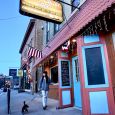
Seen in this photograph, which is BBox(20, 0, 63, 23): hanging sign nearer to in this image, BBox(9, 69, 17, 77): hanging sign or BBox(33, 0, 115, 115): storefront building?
BBox(33, 0, 115, 115): storefront building

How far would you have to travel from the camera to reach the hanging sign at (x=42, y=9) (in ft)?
21.6

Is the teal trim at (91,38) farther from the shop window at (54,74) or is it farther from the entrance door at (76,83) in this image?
the shop window at (54,74)

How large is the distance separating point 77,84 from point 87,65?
2.21 metres

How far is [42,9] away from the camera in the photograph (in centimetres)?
706

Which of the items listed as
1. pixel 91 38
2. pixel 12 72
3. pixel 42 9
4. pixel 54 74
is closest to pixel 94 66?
pixel 91 38

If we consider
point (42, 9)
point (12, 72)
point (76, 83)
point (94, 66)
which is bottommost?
point (76, 83)

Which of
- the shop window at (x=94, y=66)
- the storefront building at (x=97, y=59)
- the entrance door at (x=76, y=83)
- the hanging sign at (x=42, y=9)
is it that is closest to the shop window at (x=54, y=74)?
the entrance door at (x=76, y=83)

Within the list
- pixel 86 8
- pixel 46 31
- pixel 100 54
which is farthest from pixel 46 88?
pixel 46 31

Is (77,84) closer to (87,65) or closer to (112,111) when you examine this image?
(87,65)

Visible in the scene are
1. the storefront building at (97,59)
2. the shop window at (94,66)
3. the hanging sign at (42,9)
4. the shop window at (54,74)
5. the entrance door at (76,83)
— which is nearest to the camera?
the storefront building at (97,59)

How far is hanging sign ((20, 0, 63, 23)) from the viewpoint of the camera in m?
6.58

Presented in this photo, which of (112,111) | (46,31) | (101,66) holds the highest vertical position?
(46,31)

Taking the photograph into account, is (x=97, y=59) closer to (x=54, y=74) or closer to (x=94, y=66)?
(x=94, y=66)

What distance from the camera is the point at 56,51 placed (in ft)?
27.8
